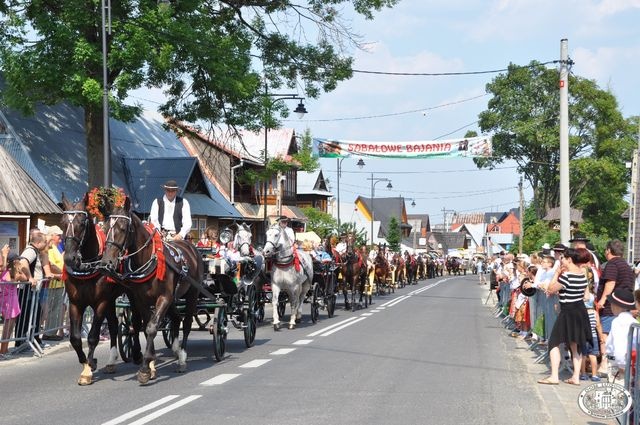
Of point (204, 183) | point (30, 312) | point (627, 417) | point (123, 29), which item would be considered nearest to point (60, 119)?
point (204, 183)

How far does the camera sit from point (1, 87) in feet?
97.8

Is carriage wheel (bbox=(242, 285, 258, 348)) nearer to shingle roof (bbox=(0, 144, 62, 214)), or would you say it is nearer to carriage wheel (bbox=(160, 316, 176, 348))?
carriage wheel (bbox=(160, 316, 176, 348))

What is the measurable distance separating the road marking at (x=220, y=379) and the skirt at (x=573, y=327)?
412cm

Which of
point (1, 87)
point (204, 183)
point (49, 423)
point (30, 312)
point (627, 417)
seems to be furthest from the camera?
point (204, 183)

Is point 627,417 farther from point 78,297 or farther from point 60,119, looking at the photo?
point 60,119

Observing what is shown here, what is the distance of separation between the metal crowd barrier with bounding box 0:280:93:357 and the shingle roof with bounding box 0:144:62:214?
33.6 feet

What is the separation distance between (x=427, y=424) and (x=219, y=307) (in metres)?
4.94

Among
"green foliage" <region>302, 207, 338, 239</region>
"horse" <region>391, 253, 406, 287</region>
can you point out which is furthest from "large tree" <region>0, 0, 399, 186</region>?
"green foliage" <region>302, 207, 338, 239</region>

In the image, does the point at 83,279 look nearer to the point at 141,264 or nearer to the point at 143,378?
the point at 141,264

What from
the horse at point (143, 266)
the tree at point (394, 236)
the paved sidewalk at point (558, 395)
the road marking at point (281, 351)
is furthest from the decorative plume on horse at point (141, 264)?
the tree at point (394, 236)

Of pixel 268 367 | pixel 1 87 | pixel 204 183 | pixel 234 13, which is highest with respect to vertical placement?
pixel 234 13

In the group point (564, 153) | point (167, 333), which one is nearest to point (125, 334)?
point (167, 333)

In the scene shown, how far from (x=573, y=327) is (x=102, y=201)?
19.9 ft

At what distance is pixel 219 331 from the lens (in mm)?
12656
